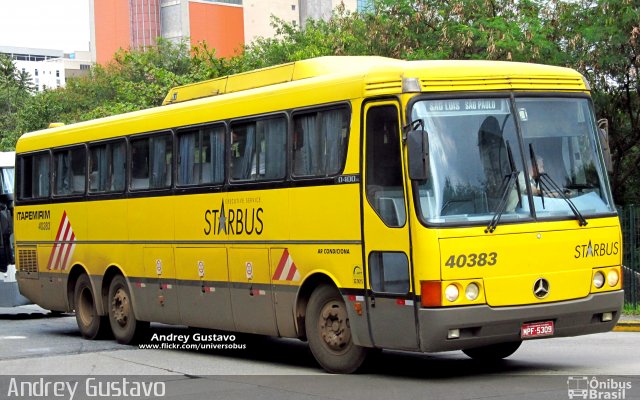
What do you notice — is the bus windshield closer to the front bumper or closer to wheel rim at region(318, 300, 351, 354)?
the front bumper

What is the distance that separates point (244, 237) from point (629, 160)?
65.0 feet

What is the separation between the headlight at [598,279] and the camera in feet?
40.5

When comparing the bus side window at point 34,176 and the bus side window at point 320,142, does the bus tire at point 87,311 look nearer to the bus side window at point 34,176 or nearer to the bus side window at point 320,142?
the bus side window at point 34,176

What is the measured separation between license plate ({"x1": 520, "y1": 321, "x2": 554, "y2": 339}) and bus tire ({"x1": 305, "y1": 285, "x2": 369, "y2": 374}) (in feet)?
6.00

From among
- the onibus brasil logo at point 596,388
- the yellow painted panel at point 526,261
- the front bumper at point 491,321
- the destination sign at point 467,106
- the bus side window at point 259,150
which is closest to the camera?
the onibus brasil logo at point 596,388

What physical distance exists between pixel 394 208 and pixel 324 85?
6.64ft

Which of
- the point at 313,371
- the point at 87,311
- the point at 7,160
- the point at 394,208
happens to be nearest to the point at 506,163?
the point at 394,208

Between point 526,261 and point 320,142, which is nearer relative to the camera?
point 526,261

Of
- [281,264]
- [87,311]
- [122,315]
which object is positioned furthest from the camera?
[87,311]

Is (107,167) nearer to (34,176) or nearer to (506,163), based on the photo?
(34,176)

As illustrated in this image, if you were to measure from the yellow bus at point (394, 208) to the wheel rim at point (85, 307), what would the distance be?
3.13m

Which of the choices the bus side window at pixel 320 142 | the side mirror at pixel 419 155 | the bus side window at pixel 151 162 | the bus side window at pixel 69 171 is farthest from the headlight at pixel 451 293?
the bus side window at pixel 69 171

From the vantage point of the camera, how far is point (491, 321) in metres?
11.6

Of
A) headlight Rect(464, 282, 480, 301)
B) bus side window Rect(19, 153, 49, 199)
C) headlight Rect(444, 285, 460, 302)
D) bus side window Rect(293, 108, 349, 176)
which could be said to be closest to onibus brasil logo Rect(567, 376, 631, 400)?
headlight Rect(464, 282, 480, 301)
